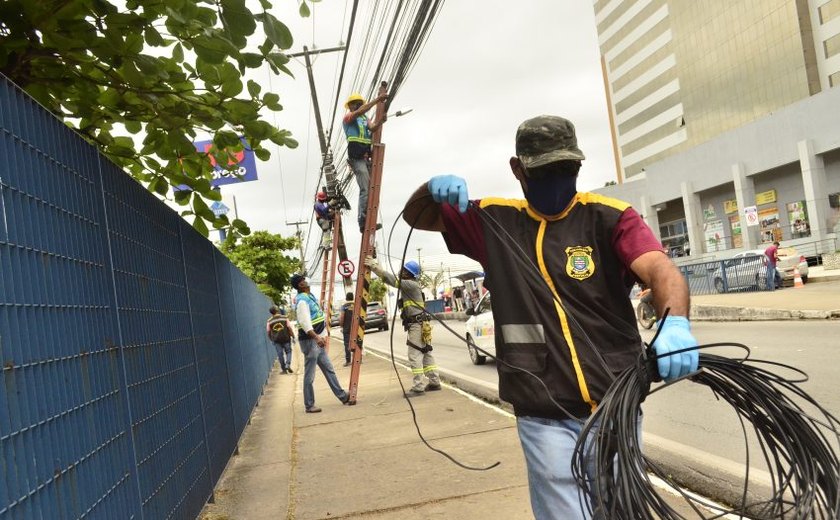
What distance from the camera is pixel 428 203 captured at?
3.00 meters

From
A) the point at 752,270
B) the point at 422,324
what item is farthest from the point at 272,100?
the point at 752,270

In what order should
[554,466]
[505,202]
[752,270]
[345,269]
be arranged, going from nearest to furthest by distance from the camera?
[554,466], [505,202], [345,269], [752,270]

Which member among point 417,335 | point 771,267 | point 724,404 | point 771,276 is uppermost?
point 417,335

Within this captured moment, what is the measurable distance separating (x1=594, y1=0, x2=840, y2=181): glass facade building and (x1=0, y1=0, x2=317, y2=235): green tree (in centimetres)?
4654

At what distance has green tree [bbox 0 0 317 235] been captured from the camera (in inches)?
127

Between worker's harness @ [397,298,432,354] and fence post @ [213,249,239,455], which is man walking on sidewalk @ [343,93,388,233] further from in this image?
fence post @ [213,249,239,455]

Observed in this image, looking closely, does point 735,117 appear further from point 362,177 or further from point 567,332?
point 567,332

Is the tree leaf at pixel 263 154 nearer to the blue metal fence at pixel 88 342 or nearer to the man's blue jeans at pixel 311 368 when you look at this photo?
the blue metal fence at pixel 88 342

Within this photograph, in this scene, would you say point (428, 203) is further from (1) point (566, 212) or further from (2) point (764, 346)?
(2) point (764, 346)

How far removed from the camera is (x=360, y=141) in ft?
30.9

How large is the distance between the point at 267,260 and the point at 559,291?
33.8 meters

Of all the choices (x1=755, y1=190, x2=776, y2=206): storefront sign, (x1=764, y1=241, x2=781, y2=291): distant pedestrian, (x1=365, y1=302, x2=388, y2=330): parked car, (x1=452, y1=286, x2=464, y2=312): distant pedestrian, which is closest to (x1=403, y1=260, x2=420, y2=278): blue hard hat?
(x1=764, y1=241, x2=781, y2=291): distant pedestrian

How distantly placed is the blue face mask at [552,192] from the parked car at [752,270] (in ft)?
73.3

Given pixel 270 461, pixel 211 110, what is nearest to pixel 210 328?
pixel 270 461
